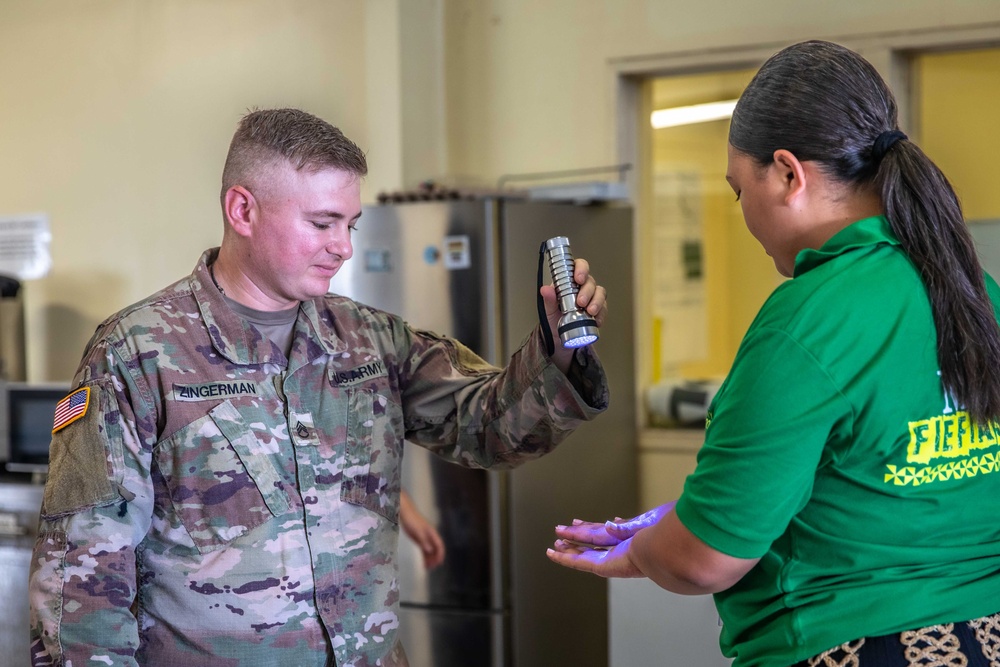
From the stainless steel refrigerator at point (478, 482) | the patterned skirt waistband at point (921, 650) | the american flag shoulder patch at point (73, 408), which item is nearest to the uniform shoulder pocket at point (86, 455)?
the american flag shoulder patch at point (73, 408)

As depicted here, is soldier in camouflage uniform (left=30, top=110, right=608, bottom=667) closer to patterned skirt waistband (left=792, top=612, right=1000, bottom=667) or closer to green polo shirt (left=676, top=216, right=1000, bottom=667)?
green polo shirt (left=676, top=216, right=1000, bottom=667)

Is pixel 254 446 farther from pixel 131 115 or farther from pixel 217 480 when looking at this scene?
Result: pixel 131 115

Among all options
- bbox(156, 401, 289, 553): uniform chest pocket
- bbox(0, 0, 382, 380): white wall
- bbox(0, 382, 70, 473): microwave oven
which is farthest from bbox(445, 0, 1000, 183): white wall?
bbox(156, 401, 289, 553): uniform chest pocket

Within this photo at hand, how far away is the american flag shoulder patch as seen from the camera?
1437 mm

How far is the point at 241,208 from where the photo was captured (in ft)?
5.11

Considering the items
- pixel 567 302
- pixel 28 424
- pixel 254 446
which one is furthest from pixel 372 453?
pixel 28 424

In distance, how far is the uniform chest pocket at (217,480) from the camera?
4.81ft

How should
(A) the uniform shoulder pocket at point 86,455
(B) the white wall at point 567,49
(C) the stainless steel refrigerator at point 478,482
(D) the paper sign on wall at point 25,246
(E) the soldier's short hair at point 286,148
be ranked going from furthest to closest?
(D) the paper sign on wall at point 25,246
(B) the white wall at point 567,49
(C) the stainless steel refrigerator at point 478,482
(E) the soldier's short hair at point 286,148
(A) the uniform shoulder pocket at point 86,455

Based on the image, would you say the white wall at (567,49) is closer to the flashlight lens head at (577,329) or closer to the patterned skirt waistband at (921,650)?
the flashlight lens head at (577,329)

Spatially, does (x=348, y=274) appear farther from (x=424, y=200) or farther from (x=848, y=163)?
(x=848, y=163)

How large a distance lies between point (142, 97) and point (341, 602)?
3.15m

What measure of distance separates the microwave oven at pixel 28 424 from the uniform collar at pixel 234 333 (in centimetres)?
199

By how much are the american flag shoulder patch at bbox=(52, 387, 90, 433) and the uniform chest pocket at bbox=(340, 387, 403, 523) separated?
0.37m

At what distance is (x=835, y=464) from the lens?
1100 millimetres
